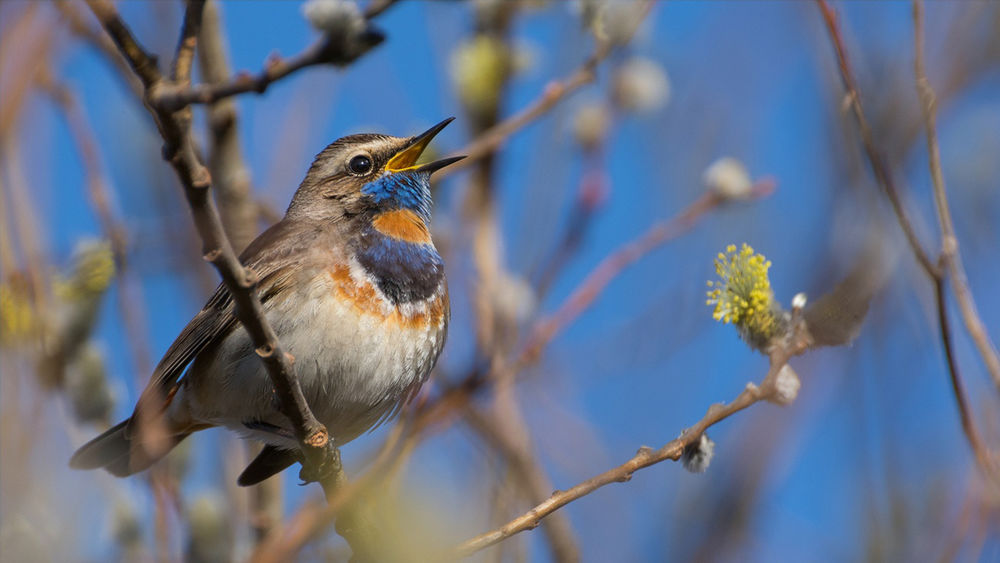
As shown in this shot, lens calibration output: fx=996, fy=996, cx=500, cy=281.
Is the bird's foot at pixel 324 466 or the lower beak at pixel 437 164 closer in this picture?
the bird's foot at pixel 324 466

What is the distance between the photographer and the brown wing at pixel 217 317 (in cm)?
506

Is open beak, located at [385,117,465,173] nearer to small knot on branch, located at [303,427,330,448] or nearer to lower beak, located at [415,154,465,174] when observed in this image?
lower beak, located at [415,154,465,174]

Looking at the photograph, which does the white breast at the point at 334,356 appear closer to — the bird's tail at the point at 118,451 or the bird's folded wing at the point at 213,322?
the bird's folded wing at the point at 213,322

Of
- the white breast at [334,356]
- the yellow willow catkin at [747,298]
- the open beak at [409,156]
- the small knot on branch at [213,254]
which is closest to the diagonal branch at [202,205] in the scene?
the small knot on branch at [213,254]

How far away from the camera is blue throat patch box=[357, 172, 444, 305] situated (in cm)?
518

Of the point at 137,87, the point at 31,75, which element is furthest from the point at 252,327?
the point at 137,87

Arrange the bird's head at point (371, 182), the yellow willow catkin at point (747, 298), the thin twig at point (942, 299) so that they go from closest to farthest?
the thin twig at point (942, 299), the yellow willow catkin at point (747, 298), the bird's head at point (371, 182)

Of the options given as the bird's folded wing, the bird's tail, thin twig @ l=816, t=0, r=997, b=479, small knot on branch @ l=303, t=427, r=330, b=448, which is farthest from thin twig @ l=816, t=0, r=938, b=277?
the bird's tail

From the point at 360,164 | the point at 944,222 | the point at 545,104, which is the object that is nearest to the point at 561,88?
the point at 545,104

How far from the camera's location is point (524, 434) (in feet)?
19.1

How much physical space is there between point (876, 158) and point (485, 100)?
3.53 metres

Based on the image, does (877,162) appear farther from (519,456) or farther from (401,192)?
(401,192)

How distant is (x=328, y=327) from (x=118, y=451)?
177 cm

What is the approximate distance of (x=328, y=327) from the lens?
485 cm
